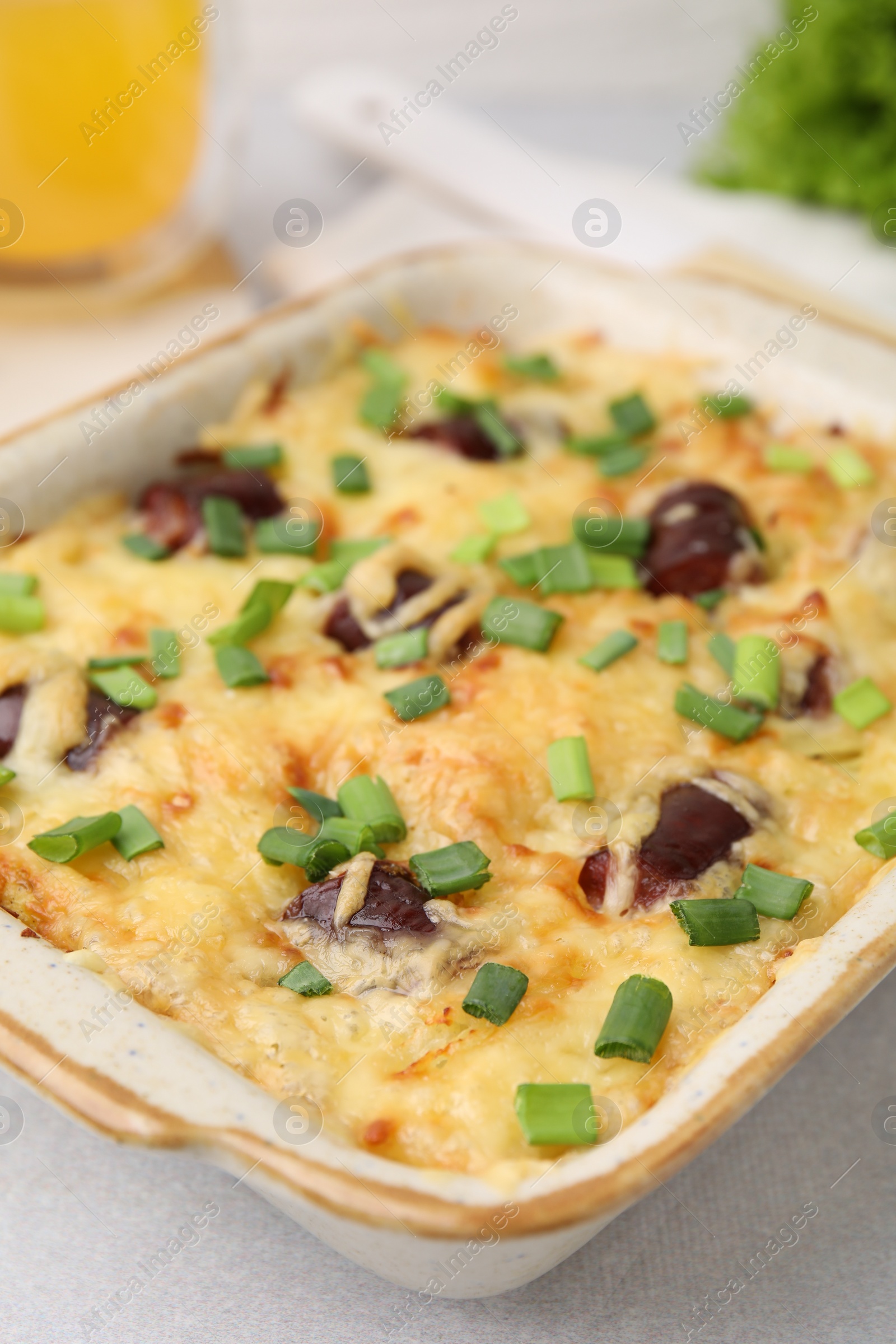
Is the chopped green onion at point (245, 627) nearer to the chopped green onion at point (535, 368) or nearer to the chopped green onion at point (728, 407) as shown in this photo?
the chopped green onion at point (535, 368)

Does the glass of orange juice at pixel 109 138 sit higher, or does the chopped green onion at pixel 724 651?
the glass of orange juice at pixel 109 138

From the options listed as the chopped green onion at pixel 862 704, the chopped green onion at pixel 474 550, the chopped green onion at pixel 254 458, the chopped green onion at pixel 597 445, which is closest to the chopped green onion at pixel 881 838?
the chopped green onion at pixel 862 704

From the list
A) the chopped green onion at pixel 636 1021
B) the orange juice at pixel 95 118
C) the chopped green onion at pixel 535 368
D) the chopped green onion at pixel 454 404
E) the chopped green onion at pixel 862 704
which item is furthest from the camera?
the orange juice at pixel 95 118

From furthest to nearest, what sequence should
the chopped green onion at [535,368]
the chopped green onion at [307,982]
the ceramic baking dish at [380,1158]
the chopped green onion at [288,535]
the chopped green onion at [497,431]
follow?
A: the chopped green onion at [535,368] < the chopped green onion at [497,431] < the chopped green onion at [288,535] < the chopped green onion at [307,982] < the ceramic baking dish at [380,1158]

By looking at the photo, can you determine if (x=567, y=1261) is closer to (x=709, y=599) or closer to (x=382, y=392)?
(x=709, y=599)

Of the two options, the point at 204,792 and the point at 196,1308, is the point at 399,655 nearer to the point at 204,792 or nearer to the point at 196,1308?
the point at 204,792

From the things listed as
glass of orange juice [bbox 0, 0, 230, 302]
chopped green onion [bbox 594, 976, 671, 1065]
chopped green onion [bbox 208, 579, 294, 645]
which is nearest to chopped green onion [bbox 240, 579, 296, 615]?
chopped green onion [bbox 208, 579, 294, 645]
